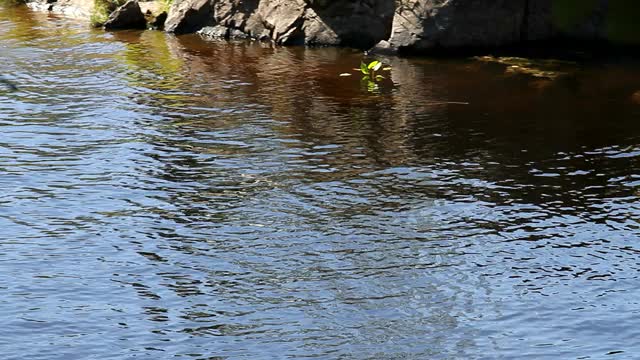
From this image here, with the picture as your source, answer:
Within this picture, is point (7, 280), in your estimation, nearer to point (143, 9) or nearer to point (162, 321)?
point (162, 321)

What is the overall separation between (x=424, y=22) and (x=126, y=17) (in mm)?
8417

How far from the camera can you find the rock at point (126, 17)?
2860 centimetres

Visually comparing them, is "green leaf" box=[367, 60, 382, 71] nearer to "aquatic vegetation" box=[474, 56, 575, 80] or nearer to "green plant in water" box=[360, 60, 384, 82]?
"green plant in water" box=[360, 60, 384, 82]

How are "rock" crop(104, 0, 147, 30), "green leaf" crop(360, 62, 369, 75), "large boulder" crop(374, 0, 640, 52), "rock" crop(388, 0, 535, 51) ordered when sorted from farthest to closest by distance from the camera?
1. "rock" crop(104, 0, 147, 30)
2. "large boulder" crop(374, 0, 640, 52)
3. "rock" crop(388, 0, 535, 51)
4. "green leaf" crop(360, 62, 369, 75)

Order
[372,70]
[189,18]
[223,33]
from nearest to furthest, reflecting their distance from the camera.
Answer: [372,70] < [223,33] < [189,18]

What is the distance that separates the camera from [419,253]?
12891 mm

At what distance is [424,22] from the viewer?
24.2 m

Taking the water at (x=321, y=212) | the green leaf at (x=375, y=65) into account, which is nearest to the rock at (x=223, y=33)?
the water at (x=321, y=212)

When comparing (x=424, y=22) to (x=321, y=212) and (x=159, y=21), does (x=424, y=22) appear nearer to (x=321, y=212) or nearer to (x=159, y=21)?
(x=159, y=21)

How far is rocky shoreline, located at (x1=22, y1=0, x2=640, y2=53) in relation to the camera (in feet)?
79.0

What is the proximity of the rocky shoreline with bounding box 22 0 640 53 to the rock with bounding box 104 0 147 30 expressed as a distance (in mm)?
2087

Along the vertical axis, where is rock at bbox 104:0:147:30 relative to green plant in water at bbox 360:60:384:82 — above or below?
above

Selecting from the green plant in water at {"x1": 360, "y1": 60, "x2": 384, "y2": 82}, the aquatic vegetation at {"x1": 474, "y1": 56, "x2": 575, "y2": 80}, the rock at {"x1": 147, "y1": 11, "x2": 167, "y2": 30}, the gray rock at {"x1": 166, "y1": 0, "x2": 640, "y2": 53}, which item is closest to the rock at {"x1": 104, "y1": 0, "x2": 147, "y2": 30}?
the rock at {"x1": 147, "y1": 11, "x2": 167, "y2": 30}

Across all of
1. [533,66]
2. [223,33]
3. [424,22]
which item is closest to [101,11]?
[223,33]
